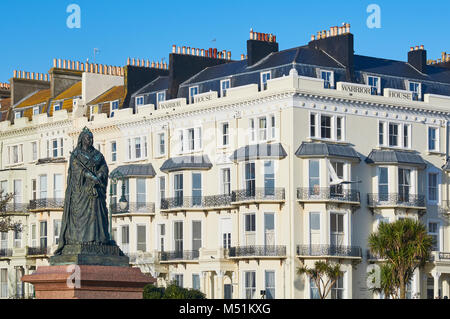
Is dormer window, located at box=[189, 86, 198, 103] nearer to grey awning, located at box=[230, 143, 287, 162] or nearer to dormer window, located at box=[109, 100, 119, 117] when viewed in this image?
dormer window, located at box=[109, 100, 119, 117]

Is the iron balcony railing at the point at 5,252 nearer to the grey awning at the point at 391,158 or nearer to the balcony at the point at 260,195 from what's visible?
the balcony at the point at 260,195

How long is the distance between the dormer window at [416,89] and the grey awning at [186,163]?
1361 centimetres

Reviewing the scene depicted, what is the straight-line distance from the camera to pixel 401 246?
75.0 m

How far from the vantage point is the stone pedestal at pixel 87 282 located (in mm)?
37625

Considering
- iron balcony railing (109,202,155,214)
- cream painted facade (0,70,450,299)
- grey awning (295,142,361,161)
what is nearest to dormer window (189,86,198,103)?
cream painted facade (0,70,450,299)

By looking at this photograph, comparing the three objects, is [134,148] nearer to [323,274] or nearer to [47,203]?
[47,203]

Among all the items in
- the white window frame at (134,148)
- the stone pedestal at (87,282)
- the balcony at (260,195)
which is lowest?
the stone pedestal at (87,282)

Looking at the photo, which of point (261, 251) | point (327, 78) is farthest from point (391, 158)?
point (261, 251)

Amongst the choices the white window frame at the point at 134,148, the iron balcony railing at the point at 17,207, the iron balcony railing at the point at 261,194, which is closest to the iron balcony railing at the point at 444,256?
the iron balcony railing at the point at 261,194

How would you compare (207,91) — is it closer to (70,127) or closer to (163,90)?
(163,90)

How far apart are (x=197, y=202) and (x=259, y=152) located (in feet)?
23.7

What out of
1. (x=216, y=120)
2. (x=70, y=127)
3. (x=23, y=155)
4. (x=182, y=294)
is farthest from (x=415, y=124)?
(x=23, y=155)

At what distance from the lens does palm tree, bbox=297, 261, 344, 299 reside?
74625 mm
